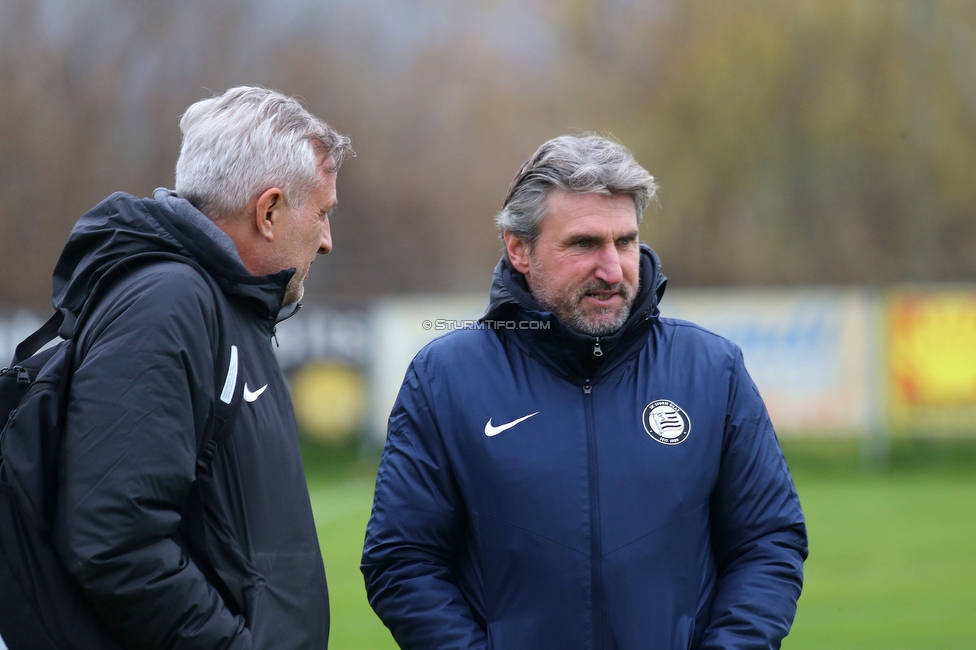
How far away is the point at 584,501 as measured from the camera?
2.84 metres

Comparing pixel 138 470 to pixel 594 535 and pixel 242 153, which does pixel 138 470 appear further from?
pixel 594 535

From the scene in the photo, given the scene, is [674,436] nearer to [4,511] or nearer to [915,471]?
[4,511]

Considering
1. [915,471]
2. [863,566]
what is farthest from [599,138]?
[915,471]

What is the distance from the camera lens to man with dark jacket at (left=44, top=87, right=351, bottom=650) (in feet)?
7.32

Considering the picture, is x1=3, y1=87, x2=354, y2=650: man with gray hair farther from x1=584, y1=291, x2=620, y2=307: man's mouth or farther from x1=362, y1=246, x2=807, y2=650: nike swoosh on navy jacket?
x1=584, y1=291, x2=620, y2=307: man's mouth

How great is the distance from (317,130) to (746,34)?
78.5 feet

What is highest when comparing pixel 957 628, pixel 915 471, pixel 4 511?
pixel 4 511

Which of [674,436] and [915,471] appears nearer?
[674,436]

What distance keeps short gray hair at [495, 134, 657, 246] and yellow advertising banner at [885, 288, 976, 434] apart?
42.4 feet

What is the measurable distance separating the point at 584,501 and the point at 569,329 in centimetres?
45

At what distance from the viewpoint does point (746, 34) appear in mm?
25141

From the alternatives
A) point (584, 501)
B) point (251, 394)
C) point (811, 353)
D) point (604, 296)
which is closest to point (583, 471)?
point (584, 501)

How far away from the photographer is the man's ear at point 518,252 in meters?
3.20

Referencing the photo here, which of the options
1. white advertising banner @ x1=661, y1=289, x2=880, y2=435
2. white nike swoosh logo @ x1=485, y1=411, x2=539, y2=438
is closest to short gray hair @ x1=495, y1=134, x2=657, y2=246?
white nike swoosh logo @ x1=485, y1=411, x2=539, y2=438
